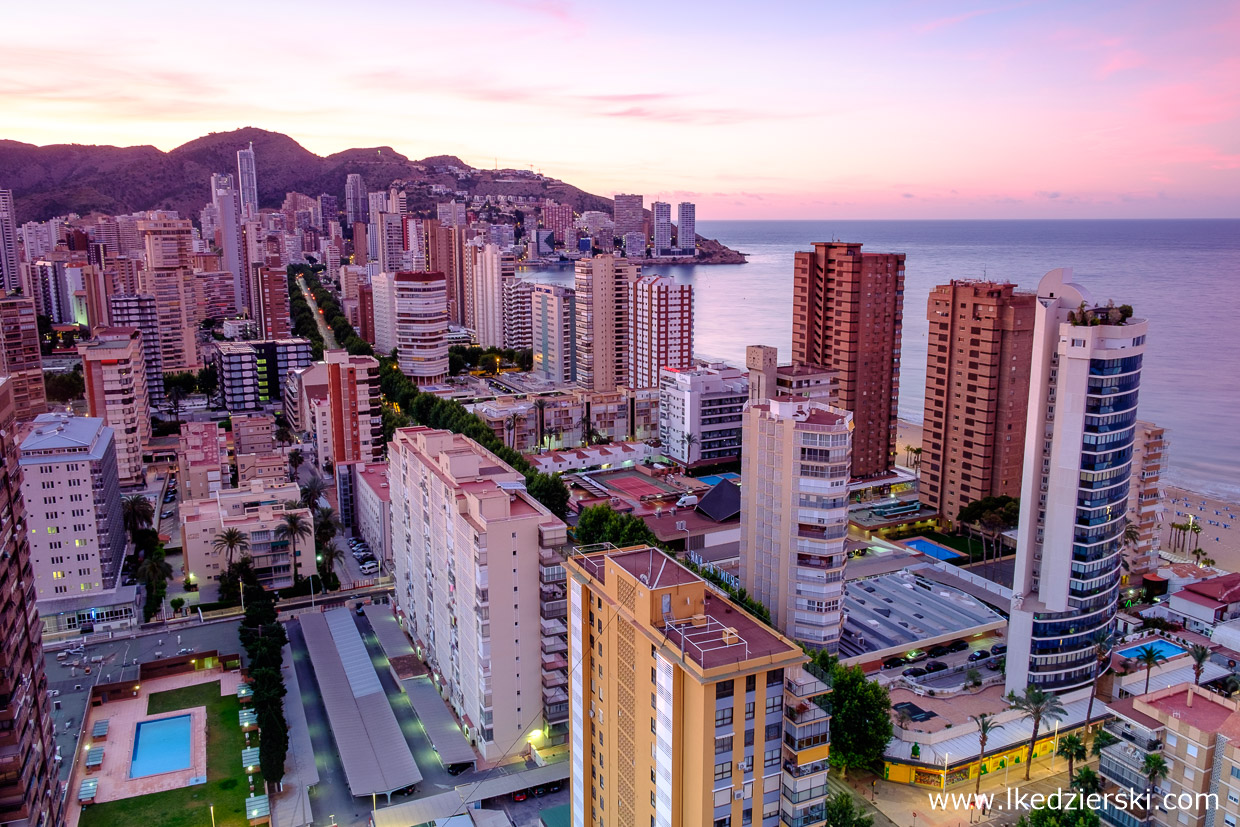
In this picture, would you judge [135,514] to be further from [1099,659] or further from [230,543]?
[1099,659]

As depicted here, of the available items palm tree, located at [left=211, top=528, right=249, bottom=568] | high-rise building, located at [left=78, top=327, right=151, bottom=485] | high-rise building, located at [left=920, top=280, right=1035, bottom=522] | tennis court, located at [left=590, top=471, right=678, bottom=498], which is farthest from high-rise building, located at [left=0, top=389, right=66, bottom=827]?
high-rise building, located at [left=920, top=280, right=1035, bottom=522]

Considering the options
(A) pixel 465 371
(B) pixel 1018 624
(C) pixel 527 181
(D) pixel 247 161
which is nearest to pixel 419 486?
(B) pixel 1018 624

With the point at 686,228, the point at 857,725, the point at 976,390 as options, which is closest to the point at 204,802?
the point at 857,725

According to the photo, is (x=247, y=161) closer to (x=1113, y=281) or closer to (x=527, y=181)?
(x=527, y=181)

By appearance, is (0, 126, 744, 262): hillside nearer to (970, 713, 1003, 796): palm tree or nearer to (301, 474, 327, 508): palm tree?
(301, 474, 327, 508): palm tree

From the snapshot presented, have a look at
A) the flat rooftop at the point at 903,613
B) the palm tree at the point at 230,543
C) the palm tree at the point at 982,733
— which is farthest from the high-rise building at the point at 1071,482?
the palm tree at the point at 230,543
